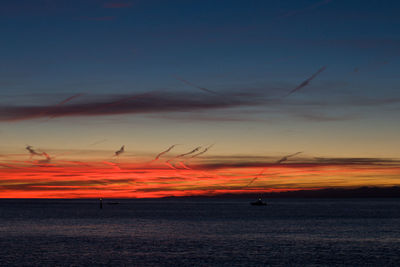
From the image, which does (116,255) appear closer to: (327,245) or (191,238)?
(191,238)

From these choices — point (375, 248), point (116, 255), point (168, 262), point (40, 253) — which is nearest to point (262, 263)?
point (168, 262)

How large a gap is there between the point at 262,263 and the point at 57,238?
52.8 meters

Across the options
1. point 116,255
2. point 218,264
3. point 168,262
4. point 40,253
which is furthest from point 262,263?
point 40,253

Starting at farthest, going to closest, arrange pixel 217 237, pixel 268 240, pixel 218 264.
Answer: pixel 217 237, pixel 268 240, pixel 218 264

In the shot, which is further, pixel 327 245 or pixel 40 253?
pixel 327 245

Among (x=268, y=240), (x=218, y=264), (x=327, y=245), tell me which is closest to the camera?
(x=218, y=264)

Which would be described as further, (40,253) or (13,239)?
(13,239)

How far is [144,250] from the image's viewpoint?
8288 cm

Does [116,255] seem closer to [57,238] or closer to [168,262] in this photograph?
[168,262]

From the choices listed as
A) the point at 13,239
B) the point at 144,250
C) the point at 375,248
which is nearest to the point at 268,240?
the point at 375,248

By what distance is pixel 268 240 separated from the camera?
100250 mm

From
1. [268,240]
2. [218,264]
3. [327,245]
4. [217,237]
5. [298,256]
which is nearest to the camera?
[218,264]

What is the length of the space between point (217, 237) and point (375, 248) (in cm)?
3343

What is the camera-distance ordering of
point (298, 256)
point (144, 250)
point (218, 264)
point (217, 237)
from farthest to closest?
point (217, 237)
point (144, 250)
point (298, 256)
point (218, 264)
